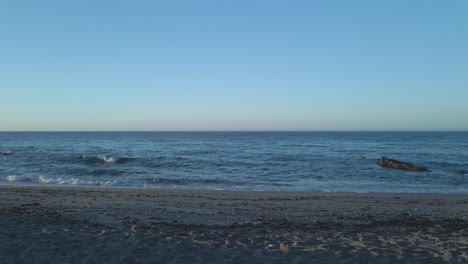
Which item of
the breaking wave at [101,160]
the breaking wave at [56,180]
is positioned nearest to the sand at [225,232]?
the breaking wave at [56,180]

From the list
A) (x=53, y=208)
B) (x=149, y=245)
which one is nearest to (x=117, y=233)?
(x=149, y=245)

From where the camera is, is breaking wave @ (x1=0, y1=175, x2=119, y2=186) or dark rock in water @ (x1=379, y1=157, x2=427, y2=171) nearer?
breaking wave @ (x1=0, y1=175, x2=119, y2=186)

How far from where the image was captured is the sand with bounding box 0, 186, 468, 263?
5.69 metres

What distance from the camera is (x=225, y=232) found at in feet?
23.4

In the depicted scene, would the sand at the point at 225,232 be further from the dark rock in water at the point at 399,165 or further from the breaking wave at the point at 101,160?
the breaking wave at the point at 101,160

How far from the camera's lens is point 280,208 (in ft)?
33.7

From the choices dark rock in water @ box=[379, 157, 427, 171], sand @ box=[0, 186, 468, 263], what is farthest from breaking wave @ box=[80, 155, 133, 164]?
dark rock in water @ box=[379, 157, 427, 171]

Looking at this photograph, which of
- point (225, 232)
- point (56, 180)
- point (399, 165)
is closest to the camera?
point (225, 232)

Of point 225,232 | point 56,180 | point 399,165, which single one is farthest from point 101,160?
point 399,165

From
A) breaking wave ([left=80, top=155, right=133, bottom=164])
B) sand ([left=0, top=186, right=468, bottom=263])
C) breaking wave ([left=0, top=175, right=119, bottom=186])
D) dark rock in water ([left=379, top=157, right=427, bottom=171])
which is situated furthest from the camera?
breaking wave ([left=80, top=155, right=133, bottom=164])

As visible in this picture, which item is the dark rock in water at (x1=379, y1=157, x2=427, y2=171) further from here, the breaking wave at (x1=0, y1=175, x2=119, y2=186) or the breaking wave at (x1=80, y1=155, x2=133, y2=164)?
the breaking wave at (x1=80, y1=155, x2=133, y2=164)

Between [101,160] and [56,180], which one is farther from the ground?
[101,160]

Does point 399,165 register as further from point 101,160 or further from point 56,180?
point 101,160

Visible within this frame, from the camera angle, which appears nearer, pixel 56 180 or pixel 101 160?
pixel 56 180
